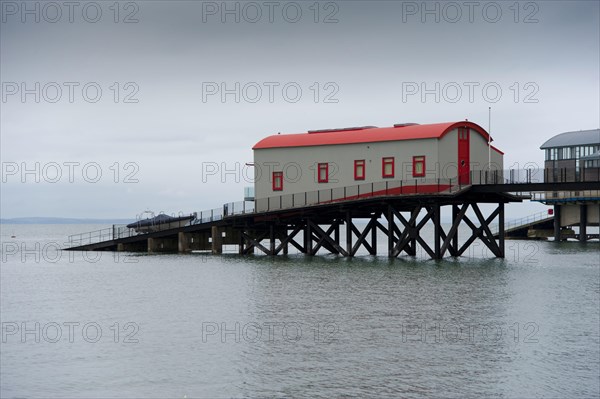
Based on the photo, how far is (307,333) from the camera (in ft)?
101

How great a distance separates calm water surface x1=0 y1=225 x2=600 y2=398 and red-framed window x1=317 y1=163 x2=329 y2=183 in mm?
8662

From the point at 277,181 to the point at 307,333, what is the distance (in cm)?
3264

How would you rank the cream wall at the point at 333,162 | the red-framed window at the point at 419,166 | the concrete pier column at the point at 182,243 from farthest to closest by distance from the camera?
1. the concrete pier column at the point at 182,243
2. the cream wall at the point at 333,162
3. the red-framed window at the point at 419,166

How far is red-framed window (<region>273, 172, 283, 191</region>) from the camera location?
62.6 meters

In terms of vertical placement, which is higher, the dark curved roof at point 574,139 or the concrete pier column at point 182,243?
the dark curved roof at point 574,139

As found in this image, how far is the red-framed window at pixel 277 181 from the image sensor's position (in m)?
62.6

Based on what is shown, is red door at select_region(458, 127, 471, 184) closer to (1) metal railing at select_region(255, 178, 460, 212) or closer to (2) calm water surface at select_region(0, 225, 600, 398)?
(1) metal railing at select_region(255, 178, 460, 212)

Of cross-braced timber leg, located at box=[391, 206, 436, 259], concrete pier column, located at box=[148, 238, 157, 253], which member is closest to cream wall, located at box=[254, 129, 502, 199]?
cross-braced timber leg, located at box=[391, 206, 436, 259]

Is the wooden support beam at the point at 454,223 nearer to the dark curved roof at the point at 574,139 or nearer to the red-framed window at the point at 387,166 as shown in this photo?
the red-framed window at the point at 387,166

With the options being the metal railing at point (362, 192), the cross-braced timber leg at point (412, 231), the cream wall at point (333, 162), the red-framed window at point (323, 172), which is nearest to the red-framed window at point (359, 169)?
the cream wall at point (333, 162)

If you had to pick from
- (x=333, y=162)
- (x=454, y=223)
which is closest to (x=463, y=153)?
(x=454, y=223)

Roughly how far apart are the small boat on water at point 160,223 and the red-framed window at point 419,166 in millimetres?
19526

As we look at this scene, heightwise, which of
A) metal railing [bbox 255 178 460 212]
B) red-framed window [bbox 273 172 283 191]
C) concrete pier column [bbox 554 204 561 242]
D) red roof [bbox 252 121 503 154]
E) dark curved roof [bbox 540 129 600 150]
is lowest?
concrete pier column [bbox 554 204 561 242]

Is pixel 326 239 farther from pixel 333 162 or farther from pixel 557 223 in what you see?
pixel 557 223
